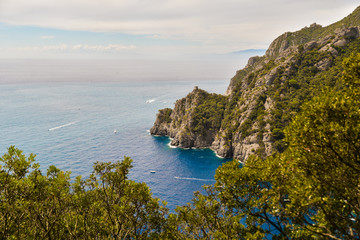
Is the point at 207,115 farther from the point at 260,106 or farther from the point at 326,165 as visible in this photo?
the point at 326,165

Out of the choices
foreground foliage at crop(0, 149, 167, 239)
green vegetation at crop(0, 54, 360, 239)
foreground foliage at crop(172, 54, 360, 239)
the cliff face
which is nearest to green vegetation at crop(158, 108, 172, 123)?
the cliff face

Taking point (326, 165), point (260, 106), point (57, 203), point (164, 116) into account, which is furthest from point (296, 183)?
point (164, 116)

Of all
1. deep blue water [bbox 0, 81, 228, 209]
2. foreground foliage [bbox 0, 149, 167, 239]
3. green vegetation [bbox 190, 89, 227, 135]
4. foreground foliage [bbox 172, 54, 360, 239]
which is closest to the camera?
foreground foliage [bbox 172, 54, 360, 239]

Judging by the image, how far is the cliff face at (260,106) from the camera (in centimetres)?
10338

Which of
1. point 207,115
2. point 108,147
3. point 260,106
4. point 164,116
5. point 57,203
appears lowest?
point 108,147

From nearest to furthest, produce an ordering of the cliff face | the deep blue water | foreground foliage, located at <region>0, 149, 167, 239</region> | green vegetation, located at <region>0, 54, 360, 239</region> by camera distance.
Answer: green vegetation, located at <region>0, 54, 360, 239</region> < foreground foliage, located at <region>0, 149, 167, 239</region> < the deep blue water < the cliff face

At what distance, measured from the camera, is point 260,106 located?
115875 mm

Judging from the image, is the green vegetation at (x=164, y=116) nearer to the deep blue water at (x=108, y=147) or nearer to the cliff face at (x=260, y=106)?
the cliff face at (x=260, y=106)

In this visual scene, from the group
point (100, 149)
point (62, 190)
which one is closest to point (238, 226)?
point (62, 190)

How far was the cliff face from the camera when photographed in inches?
4070

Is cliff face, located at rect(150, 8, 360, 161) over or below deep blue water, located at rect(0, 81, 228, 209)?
over

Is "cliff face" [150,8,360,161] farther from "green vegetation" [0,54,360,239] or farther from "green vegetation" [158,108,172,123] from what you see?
"green vegetation" [0,54,360,239]

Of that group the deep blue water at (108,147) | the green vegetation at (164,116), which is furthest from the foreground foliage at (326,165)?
the green vegetation at (164,116)

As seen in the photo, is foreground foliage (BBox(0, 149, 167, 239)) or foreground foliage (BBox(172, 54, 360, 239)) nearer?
foreground foliage (BBox(172, 54, 360, 239))
